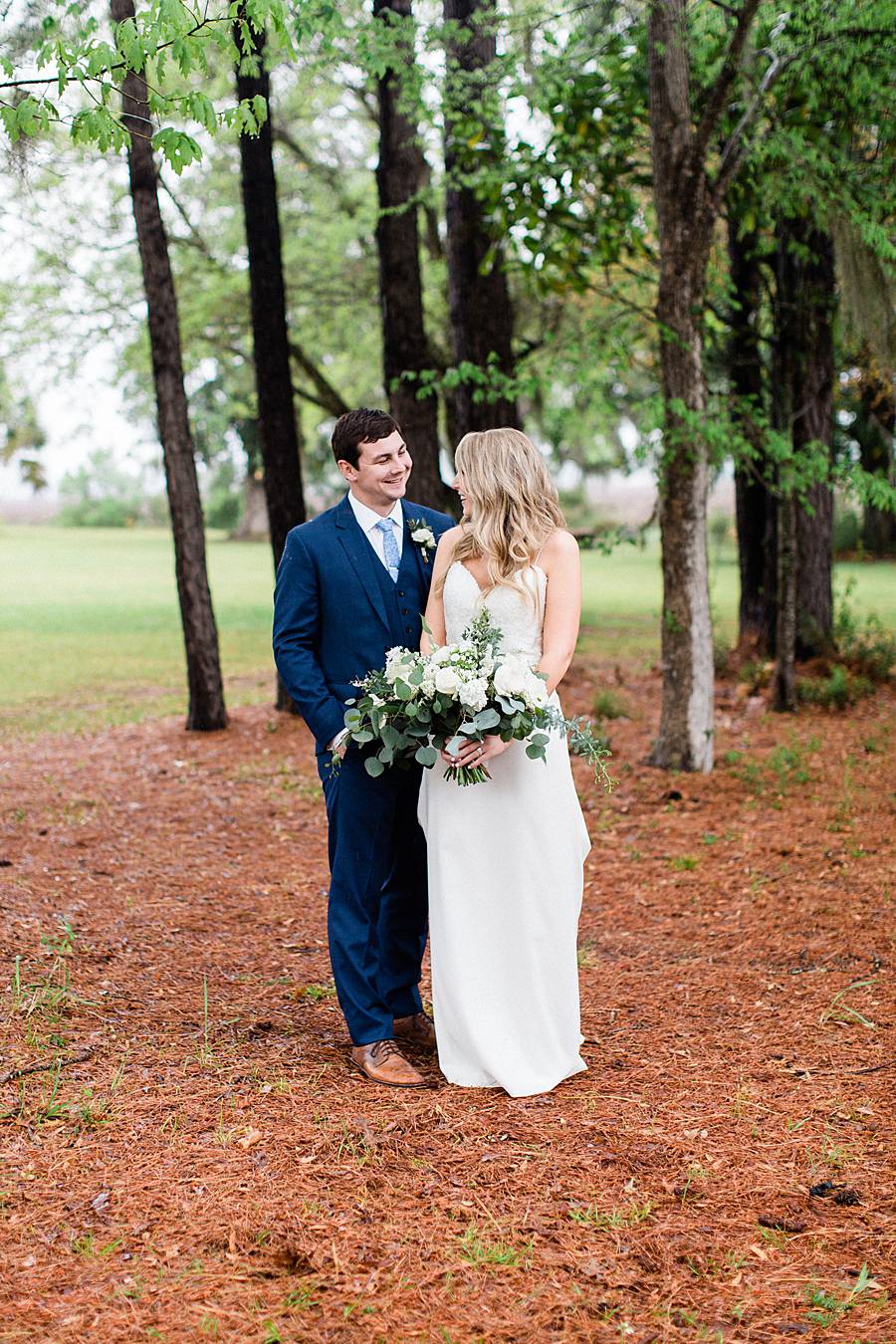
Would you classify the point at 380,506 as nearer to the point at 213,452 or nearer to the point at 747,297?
the point at 747,297

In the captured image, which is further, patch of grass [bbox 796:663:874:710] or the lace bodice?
patch of grass [bbox 796:663:874:710]

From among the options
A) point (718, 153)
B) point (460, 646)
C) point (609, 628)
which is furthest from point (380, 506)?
point (609, 628)

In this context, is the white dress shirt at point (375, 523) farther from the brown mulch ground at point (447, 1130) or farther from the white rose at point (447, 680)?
the brown mulch ground at point (447, 1130)

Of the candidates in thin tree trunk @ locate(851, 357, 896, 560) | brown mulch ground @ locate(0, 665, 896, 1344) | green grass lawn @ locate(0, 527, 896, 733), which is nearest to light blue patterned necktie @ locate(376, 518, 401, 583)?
brown mulch ground @ locate(0, 665, 896, 1344)

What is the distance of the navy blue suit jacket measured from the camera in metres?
3.98

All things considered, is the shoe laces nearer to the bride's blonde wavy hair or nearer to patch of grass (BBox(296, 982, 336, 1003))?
patch of grass (BBox(296, 982, 336, 1003))

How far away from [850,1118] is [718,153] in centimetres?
933

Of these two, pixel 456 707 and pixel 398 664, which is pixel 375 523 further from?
pixel 456 707

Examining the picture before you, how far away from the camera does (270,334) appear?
1114cm

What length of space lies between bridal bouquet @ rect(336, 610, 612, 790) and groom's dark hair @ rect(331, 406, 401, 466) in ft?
2.45

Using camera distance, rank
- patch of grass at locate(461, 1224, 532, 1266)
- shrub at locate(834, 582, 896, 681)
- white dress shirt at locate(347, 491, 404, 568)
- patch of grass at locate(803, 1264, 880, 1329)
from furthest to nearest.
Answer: shrub at locate(834, 582, 896, 681), white dress shirt at locate(347, 491, 404, 568), patch of grass at locate(461, 1224, 532, 1266), patch of grass at locate(803, 1264, 880, 1329)

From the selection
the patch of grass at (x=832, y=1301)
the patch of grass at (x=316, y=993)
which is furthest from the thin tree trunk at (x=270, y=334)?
the patch of grass at (x=832, y=1301)

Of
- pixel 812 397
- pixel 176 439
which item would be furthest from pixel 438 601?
pixel 812 397

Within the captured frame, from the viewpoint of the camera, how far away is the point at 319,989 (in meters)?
4.96
